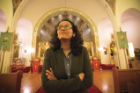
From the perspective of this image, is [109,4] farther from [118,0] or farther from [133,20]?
[133,20]

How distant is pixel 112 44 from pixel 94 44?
264cm

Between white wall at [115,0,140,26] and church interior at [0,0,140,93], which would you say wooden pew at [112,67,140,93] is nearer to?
church interior at [0,0,140,93]

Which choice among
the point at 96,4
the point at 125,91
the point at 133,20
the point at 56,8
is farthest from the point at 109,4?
the point at 125,91

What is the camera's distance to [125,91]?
7.13 ft

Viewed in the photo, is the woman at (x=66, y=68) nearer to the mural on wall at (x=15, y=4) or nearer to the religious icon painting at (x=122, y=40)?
the religious icon painting at (x=122, y=40)

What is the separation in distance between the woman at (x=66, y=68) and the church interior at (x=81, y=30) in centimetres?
597

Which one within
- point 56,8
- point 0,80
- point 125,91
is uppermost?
point 56,8

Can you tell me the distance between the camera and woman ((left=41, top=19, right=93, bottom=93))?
819mm

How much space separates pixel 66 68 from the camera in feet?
3.16

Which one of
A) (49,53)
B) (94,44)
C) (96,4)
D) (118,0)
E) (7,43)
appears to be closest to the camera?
(49,53)

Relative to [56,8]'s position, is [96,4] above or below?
below

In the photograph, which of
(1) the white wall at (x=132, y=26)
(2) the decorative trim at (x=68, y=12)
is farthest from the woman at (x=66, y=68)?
(1) the white wall at (x=132, y=26)

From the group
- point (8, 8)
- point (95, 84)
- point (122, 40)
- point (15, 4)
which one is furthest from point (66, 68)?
point (15, 4)

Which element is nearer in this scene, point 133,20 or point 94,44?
point 133,20
